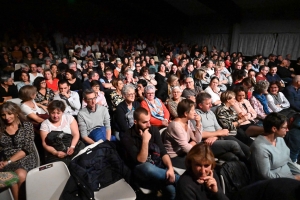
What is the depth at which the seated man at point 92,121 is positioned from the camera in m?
2.71

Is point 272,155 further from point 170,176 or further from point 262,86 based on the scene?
point 262,86

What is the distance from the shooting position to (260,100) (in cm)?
373

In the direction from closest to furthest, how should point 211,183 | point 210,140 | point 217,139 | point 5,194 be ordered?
1. point 211,183
2. point 5,194
3. point 210,140
4. point 217,139

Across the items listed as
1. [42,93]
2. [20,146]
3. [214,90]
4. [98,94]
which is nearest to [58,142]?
[20,146]

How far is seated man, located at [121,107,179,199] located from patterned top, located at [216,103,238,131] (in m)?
1.15

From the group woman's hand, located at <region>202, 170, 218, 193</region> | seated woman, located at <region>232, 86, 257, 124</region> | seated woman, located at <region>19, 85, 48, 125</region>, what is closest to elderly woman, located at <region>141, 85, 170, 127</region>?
seated woman, located at <region>232, 86, 257, 124</region>

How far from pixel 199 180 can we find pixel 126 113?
168cm

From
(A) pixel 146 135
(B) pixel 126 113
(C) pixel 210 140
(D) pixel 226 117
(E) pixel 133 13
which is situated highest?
(E) pixel 133 13

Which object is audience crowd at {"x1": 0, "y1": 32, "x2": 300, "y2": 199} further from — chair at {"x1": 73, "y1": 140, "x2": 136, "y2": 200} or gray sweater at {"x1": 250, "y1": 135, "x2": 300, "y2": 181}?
chair at {"x1": 73, "y1": 140, "x2": 136, "y2": 200}

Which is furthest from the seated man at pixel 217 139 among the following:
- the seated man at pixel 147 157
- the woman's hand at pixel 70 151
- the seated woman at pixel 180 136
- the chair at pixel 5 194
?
the chair at pixel 5 194

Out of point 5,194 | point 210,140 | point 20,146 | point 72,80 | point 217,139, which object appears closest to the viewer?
point 5,194

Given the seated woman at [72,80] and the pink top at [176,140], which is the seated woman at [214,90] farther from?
the seated woman at [72,80]

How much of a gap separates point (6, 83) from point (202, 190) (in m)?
3.92

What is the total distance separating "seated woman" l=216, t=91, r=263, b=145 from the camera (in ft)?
9.36
